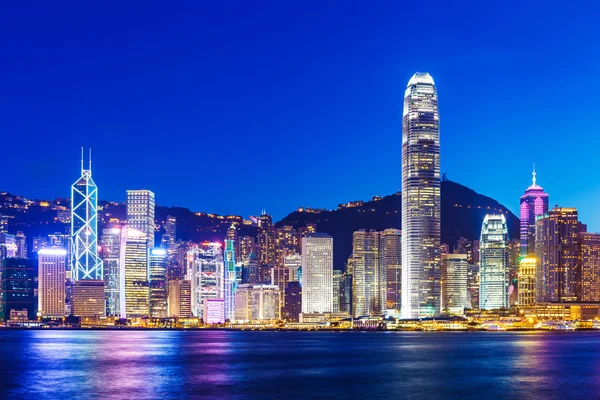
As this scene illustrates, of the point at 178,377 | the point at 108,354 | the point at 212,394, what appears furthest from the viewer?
the point at 108,354

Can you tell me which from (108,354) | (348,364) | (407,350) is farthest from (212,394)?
(407,350)

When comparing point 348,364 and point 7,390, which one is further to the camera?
point 348,364

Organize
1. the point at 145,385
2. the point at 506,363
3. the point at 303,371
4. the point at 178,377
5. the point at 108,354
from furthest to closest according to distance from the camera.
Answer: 1. the point at 108,354
2. the point at 506,363
3. the point at 303,371
4. the point at 178,377
5. the point at 145,385

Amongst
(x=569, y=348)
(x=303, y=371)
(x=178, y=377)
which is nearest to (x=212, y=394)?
(x=178, y=377)

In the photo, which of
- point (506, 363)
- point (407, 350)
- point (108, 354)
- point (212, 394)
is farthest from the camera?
point (407, 350)

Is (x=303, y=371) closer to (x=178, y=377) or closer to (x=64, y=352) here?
(x=178, y=377)

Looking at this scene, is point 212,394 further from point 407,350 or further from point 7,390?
Result: point 407,350
